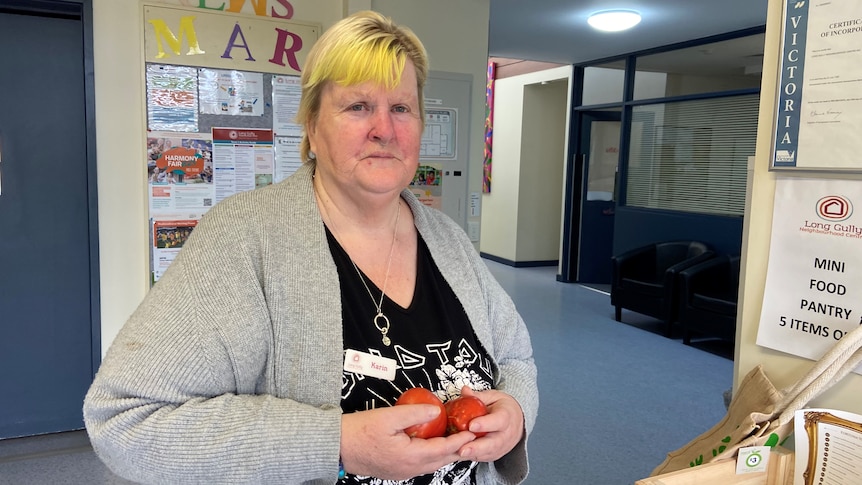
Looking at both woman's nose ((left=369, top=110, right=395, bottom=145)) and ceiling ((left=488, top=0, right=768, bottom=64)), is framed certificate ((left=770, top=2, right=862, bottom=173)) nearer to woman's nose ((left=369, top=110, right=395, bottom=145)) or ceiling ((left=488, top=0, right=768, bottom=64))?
woman's nose ((left=369, top=110, right=395, bottom=145))

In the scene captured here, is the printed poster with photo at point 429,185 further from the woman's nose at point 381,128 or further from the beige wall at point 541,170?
the beige wall at point 541,170

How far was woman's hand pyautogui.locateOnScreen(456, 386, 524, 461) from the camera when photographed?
1.06 metres

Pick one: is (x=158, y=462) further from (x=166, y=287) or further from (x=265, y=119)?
(x=265, y=119)

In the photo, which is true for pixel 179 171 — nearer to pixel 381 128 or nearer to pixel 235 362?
pixel 381 128

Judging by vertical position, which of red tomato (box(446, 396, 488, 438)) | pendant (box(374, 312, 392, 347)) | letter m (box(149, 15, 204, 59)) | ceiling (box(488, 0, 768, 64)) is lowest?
red tomato (box(446, 396, 488, 438))

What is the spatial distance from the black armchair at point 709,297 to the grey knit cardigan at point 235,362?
455 cm

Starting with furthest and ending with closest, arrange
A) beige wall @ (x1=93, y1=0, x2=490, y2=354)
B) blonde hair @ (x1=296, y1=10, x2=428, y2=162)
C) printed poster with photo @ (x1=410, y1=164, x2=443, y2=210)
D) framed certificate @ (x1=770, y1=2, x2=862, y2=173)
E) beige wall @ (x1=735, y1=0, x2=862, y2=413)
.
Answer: printed poster with photo @ (x1=410, y1=164, x2=443, y2=210) < beige wall @ (x1=93, y1=0, x2=490, y2=354) < blonde hair @ (x1=296, y1=10, x2=428, y2=162) < beige wall @ (x1=735, y1=0, x2=862, y2=413) < framed certificate @ (x1=770, y1=2, x2=862, y2=173)

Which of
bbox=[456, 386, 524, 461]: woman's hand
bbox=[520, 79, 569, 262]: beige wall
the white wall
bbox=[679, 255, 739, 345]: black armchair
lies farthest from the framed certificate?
bbox=[520, 79, 569, 262]: beige wall

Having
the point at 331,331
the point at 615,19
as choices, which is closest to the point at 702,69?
the point at 615,19

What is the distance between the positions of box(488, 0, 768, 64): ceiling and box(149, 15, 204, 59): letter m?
270cm

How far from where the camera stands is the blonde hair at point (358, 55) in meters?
1.14

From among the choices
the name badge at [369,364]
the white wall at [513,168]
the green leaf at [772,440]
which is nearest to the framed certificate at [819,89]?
the green leaf at [772,440]

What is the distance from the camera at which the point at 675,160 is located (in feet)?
21.1

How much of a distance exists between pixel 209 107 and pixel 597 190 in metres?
5.85
